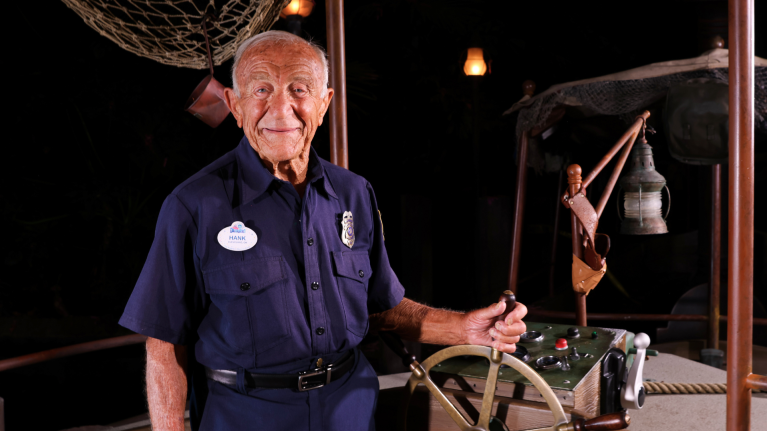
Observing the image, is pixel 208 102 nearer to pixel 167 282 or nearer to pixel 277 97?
pixel 277 97

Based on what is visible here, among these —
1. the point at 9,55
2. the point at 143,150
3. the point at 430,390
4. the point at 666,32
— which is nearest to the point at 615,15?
the point at 666,32

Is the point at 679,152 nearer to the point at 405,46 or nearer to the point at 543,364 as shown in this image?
the point at 543,364

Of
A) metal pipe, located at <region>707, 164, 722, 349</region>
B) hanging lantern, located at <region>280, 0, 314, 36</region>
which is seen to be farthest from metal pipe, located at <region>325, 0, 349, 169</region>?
metal pipe, located at <region>707, 164, 722, 349</region>

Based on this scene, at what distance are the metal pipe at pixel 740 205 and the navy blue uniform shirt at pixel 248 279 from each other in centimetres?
111

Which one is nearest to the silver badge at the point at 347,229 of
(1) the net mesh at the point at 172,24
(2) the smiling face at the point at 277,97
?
(2) the smiling face at the point at 277,97

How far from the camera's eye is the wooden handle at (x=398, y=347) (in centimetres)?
179

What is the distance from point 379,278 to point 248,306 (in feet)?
1.48

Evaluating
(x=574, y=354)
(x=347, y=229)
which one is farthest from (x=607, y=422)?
(x=347, y=229)

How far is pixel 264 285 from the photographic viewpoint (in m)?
1.46

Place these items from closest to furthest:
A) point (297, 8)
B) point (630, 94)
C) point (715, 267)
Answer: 1. point (297, 8)
2. point (630, 94)
3. point (715, 267)

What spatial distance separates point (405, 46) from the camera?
6.92m

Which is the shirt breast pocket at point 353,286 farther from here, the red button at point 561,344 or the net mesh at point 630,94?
the net mesh at point 630,94

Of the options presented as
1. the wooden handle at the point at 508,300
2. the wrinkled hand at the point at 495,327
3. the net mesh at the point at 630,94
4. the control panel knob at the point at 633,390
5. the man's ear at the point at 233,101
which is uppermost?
the net mesh at the point at 630,94

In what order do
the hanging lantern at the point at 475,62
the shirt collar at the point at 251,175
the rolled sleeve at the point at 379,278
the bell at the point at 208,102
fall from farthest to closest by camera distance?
the hanging lantern at the point at 475,62, the bell at the point at 208,102, the rolled sleeve at the point at 379,278, the shirt collar at the point at 251,175
